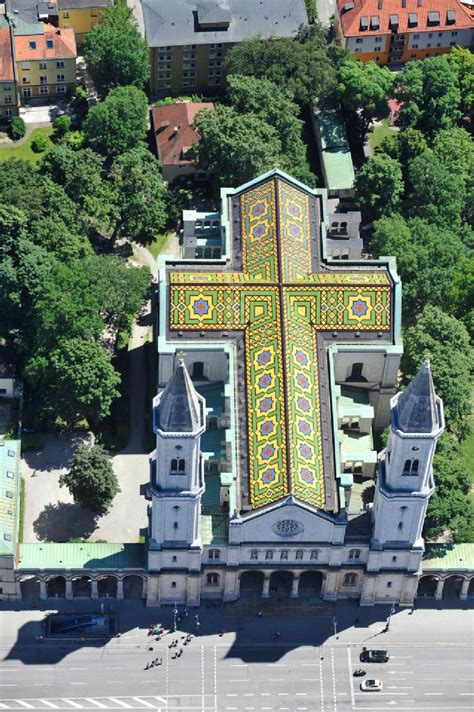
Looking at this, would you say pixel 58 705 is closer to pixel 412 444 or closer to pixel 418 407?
pixel 412 444

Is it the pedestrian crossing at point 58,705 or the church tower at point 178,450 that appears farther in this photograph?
the pedestrian crossing at point 58,705

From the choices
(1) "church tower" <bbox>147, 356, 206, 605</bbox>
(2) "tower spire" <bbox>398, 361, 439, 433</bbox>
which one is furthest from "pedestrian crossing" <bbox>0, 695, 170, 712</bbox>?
(2) "tower spire" <bbox>398, 361, 439, 433</bbox>

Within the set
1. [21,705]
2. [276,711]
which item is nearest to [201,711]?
[276,711]

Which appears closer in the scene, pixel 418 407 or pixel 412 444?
pixel 418 407

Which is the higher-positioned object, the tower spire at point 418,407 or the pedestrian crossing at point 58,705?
the tower spire at point 418,407

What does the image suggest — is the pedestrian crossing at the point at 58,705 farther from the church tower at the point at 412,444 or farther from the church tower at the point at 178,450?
the church tower at the point at 412,444

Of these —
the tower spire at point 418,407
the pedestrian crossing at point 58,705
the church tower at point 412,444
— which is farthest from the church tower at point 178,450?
the pedestrian crossing at point 58,705

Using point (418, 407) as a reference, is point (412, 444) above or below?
below

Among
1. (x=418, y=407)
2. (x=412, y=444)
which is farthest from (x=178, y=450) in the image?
(x=418, y=407)

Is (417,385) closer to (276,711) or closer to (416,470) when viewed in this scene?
(416,470)

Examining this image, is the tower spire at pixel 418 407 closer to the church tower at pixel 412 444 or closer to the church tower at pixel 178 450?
the church tower at pixel 412 444

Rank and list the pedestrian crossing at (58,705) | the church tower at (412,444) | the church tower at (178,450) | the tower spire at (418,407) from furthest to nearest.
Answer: the pedestrian crossing at (58,705) → the church tower at (412,444) → the tower spire at (418,407) → the church tower at (178,450)

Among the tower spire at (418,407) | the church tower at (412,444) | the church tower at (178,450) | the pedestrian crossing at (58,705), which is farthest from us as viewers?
the pedestrian crossing at (58,705)

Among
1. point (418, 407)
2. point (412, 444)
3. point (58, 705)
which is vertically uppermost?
point (418, 407)
